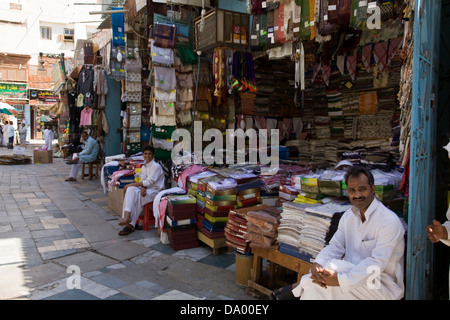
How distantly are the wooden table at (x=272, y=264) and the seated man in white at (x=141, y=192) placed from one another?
288cm

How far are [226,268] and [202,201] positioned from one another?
3.62 feet

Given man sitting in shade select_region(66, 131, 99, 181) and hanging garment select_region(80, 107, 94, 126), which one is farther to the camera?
hanging garment select_region(80, 107, 94, 126)

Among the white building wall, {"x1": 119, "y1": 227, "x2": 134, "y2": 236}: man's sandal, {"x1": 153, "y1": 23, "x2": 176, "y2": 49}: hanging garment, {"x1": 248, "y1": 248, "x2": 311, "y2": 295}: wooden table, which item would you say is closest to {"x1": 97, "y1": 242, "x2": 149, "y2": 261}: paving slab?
{"x1": 119, "y1": 227, "x2": 134, "y2": 236}: man's sandal

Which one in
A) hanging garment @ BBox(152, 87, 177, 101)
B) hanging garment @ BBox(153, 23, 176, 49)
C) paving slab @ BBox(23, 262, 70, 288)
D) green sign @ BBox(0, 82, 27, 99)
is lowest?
paving slab @ BBox(23, 262, 70, 288)

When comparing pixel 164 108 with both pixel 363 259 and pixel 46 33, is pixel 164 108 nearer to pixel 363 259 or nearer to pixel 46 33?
pixel 363 259

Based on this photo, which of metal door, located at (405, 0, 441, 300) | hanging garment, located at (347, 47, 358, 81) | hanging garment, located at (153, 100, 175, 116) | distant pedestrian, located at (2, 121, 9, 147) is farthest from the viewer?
distant pedestrian, located at (2, 121, 9, 147)

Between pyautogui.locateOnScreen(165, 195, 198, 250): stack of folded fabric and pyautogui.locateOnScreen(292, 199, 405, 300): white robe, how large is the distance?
2838mm

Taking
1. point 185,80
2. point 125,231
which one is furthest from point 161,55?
point 125,231

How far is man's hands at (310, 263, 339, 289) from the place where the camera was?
248cm

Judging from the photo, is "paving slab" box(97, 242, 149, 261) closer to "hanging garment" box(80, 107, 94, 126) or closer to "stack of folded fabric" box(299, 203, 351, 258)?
"stack of folded fabric" box(299, 203, 351, 258)

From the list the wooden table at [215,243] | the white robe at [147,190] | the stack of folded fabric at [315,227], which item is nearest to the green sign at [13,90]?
the white robe at [147,190]
